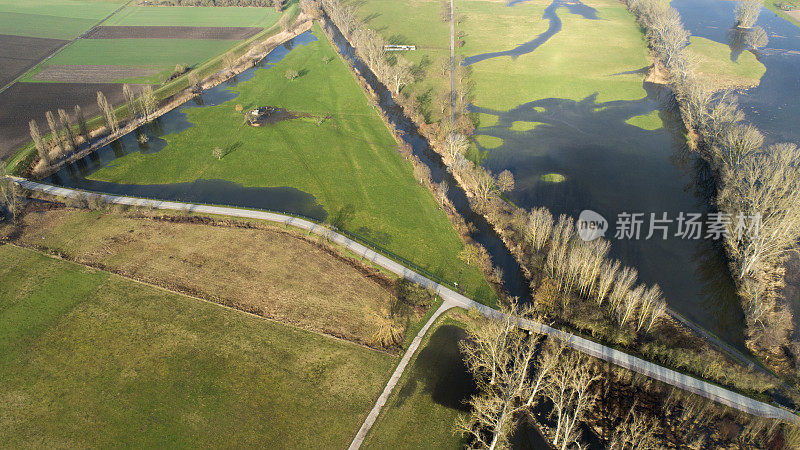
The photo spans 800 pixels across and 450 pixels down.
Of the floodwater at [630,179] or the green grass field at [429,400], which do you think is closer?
the green grass field at [429,400]

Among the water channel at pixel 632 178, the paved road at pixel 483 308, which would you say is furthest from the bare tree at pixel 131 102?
the water channel at pixel 632 178

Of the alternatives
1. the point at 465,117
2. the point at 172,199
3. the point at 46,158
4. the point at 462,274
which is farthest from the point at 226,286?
the point at 465,117

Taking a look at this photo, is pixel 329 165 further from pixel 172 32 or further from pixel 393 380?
pixel 172 32

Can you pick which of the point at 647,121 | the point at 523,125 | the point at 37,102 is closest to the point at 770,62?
the point at 647,121

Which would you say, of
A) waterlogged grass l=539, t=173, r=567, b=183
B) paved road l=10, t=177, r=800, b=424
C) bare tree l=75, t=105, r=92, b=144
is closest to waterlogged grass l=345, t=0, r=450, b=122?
waterlogged grass l=539, t=173, r=567, b=183

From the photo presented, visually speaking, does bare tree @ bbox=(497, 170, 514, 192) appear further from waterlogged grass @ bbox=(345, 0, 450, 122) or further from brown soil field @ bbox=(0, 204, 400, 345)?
brown soil field @ bbox=(0, 204, 400, 345)

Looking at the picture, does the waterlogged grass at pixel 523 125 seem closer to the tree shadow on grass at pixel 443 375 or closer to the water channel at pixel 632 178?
the water channel at pixel 632 178

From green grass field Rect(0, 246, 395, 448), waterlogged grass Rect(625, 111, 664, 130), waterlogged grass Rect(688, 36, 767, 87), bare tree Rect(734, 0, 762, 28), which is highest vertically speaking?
bare tree Rect(734, 0, 762, 28)
